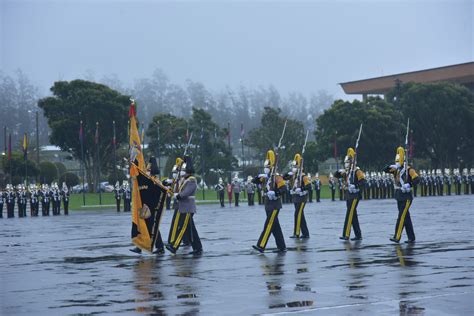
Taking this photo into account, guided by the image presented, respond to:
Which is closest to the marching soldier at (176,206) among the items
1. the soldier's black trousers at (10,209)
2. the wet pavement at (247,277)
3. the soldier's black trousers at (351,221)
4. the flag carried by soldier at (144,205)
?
the flag carried by soldier at (144,205)

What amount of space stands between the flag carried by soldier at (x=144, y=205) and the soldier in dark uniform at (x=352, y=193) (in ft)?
13.7

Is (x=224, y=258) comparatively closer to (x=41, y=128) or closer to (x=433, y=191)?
(x=433, y=191)

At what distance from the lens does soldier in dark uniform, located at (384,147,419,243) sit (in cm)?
1984

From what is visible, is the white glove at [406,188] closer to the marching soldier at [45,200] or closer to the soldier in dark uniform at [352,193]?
the soldier in dark uniform at [352,193]

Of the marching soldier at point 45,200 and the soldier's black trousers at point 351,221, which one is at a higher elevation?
the marching soldier at point 45,200

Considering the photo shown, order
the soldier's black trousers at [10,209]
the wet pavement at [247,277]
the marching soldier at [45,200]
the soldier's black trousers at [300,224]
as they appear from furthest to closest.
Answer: the marching soldier at [45,200], the soldier's black trousers at [10,209], the soldier's black trousers at [300,224], the wet pavement at [247,277]

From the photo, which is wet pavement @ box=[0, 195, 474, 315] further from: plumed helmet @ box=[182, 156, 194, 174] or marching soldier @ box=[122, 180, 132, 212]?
marching soldier @ box=[122, 180, 132, 212]

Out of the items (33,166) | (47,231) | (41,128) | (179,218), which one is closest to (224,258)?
(179,218)

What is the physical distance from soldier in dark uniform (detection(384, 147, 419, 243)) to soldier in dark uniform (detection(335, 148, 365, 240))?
3.41 ft

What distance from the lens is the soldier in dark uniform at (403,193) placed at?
781 inches

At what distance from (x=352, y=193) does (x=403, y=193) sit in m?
1.65

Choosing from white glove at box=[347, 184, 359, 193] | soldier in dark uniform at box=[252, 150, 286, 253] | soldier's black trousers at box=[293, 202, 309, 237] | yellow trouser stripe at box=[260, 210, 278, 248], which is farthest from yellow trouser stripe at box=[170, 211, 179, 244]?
white glove at box=[347, 184, 359, 193]

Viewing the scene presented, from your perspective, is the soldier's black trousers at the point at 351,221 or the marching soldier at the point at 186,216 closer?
the marching soldier at the point at 186,216

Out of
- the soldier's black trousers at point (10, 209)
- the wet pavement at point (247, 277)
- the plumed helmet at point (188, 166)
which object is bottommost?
the wet pavement at point (247, 277)
